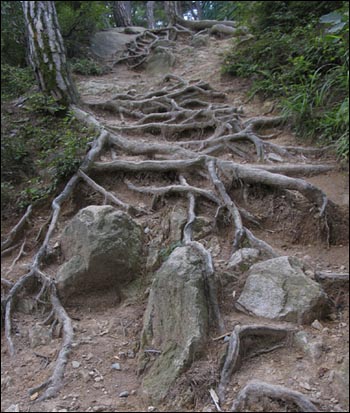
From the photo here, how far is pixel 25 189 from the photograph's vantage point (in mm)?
5285

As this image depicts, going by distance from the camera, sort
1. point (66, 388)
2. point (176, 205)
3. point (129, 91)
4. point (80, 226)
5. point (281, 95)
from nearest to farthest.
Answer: point (66, 388), point (80, 226), point (176, 205), point (281, 95), point (129, 91)

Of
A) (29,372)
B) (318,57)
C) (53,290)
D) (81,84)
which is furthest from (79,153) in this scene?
(81,84)

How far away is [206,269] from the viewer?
11.5ft

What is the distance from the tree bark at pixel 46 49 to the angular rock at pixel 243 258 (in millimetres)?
4456

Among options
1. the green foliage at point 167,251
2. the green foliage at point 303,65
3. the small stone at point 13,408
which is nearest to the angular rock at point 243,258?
the green foliage at point 167,251

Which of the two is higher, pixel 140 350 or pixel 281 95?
pixel 281 95

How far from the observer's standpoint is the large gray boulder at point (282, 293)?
10.4 ft

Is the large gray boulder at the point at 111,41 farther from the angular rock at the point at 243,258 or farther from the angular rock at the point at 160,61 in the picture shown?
the angular rock at the point at 243,258

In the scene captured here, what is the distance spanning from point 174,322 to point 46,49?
17.5 feet

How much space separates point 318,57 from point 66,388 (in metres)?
5.42

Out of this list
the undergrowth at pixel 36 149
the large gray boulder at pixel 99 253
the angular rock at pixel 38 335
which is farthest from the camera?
the undergrowth at pixel 36 149

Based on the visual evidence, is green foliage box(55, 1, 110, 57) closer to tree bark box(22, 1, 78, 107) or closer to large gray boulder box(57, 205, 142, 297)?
tree bark box(22, 1, 78, 107)

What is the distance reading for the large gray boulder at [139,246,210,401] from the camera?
300cm

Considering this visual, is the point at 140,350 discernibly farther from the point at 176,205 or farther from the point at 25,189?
the point at 25,189
